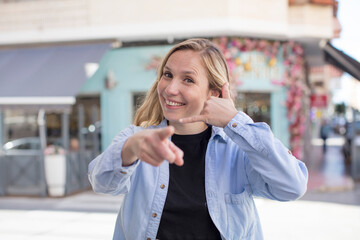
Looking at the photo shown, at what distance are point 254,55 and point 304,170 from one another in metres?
9.63

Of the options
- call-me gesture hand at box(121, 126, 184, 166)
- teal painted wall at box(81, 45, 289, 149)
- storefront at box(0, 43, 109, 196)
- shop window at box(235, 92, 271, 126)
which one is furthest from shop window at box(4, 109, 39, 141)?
call-me gesture hand at box(121, 126, 184, 166)

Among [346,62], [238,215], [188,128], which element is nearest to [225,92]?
[188,128]

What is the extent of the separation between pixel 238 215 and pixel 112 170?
1.81 ft

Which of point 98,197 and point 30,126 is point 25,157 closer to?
point 98,197

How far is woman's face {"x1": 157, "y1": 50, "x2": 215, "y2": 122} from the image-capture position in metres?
1.69

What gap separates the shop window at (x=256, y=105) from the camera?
1105 centimetres

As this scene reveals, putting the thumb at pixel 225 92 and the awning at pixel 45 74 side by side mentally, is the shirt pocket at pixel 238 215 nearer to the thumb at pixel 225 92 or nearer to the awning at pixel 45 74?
the thumb at pixel 225 92

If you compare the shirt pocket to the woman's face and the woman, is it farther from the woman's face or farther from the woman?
the woman's face

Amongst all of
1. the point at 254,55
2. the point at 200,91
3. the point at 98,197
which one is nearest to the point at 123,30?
the point at 254,55

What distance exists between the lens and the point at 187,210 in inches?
65.2

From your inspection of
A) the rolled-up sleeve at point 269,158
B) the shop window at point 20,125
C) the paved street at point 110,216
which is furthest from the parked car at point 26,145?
the rolled-up sleeve at point 269,158

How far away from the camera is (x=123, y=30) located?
10.7m

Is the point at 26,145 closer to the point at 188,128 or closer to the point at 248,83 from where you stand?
the point at 248,83

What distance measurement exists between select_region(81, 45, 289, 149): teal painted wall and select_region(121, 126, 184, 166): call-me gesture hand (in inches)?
380
